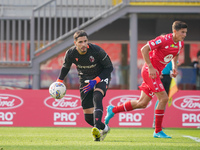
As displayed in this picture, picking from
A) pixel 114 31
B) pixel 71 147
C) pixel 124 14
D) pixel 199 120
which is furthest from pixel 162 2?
pixel 71 147

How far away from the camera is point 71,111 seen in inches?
483

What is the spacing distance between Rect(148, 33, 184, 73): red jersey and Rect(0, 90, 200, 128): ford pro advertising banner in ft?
12.6

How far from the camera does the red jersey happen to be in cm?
829

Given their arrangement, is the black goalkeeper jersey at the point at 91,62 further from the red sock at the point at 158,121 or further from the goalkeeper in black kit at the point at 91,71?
the red sock at the point at 158,121

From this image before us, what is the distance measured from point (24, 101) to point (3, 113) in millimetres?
657

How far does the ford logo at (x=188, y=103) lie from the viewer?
40.4 ft

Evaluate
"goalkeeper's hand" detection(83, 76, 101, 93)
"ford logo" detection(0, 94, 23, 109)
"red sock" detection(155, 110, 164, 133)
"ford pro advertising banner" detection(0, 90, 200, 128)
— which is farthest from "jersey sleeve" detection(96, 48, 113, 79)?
"ford logo" detection(0, 94, 23, 109)

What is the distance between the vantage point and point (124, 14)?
1467 cm

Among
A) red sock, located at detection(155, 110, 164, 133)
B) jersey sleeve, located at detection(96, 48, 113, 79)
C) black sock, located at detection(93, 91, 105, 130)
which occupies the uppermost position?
jersey sleeve, located at detection(96, 48, 113, 79)

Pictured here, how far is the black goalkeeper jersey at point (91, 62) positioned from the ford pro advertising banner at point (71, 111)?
444 cm

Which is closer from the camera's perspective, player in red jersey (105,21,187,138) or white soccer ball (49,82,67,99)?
white soccer ball (49,82,67,99)

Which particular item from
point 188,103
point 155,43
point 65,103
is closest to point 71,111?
point 65,103

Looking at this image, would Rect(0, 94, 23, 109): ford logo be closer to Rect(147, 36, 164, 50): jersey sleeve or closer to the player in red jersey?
the player in red jersey

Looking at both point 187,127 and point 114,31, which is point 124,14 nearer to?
point 114,31
